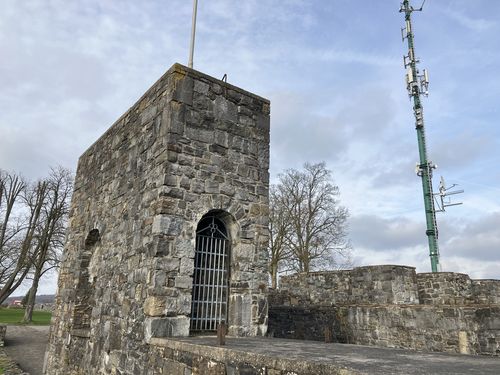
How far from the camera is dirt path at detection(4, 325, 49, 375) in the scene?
12253 millimetres

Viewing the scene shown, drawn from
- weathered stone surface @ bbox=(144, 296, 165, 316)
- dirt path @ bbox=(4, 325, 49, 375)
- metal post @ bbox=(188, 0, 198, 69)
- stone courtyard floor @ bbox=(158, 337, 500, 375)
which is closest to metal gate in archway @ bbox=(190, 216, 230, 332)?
weathered stone surface @ bbox=(144, 296, 165, 316)

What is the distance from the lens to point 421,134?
20578mm

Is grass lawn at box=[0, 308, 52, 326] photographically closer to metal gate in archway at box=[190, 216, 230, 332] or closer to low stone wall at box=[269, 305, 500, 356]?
low stone wall at box=[269, 305, 500, 356]

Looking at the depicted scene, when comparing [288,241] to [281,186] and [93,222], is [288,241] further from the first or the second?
[93,222]

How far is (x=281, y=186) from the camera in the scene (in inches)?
890

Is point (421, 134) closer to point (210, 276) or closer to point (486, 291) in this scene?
point (486, 291)

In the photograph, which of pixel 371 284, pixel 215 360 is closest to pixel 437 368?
pixel 215 360

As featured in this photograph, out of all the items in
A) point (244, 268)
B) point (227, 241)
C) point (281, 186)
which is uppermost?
point (281, 186)

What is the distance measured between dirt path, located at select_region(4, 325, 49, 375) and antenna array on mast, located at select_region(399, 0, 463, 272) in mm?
A: 16406

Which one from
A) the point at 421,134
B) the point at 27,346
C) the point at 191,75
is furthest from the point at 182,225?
the point at 421,134

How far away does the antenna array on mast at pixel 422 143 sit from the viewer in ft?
62.7

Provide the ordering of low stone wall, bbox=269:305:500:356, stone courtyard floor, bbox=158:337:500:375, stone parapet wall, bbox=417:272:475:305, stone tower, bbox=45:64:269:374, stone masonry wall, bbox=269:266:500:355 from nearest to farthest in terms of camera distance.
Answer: stone courtyard floor, bbox=158:337:500:375, stone tower, bbox=45:64:269:374, low stone wall, bbox=269:305:500:356, stone masonry wall, bbox=269:266:500:355, stone parapet wall, bbox=417:272:475:305

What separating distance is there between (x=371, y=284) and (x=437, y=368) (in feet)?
30.1

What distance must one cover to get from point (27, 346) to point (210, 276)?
13571 mm
